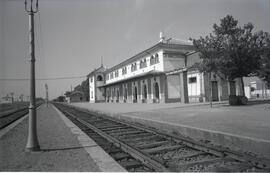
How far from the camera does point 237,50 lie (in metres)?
17.7

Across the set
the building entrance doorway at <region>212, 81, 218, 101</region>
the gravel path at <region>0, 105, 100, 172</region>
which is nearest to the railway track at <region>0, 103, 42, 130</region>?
the gravel path at <region>0, 105, 100, 172</region>

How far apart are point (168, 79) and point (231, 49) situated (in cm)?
1569

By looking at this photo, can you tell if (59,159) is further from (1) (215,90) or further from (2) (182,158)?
(1) (215,90)

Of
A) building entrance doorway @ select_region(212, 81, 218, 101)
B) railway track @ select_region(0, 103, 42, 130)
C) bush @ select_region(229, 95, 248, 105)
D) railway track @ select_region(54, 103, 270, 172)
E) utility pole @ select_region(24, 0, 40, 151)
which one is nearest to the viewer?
railway track @ select_region(54, 103, 270, 172)

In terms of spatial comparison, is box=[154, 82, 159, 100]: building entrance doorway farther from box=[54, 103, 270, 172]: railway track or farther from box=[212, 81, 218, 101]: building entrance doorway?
box=[54, 103, 270, 172]: railway track

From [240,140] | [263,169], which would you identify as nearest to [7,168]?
[263,169]

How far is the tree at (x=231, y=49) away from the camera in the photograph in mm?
17688

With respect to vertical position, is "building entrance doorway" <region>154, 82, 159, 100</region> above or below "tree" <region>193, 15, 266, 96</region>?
below

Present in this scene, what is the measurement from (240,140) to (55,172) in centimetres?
448

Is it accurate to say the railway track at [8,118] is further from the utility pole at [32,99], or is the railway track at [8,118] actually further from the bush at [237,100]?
the bush at [237,100]

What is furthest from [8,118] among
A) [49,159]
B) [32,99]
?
[49,159]

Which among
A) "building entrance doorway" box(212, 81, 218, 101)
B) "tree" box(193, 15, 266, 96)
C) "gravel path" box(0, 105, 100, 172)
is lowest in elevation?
"gravel path" box(0, 105, 100, 172)

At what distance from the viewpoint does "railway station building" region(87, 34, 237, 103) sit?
29.0 metres

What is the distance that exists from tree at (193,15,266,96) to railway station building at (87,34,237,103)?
139 inches
